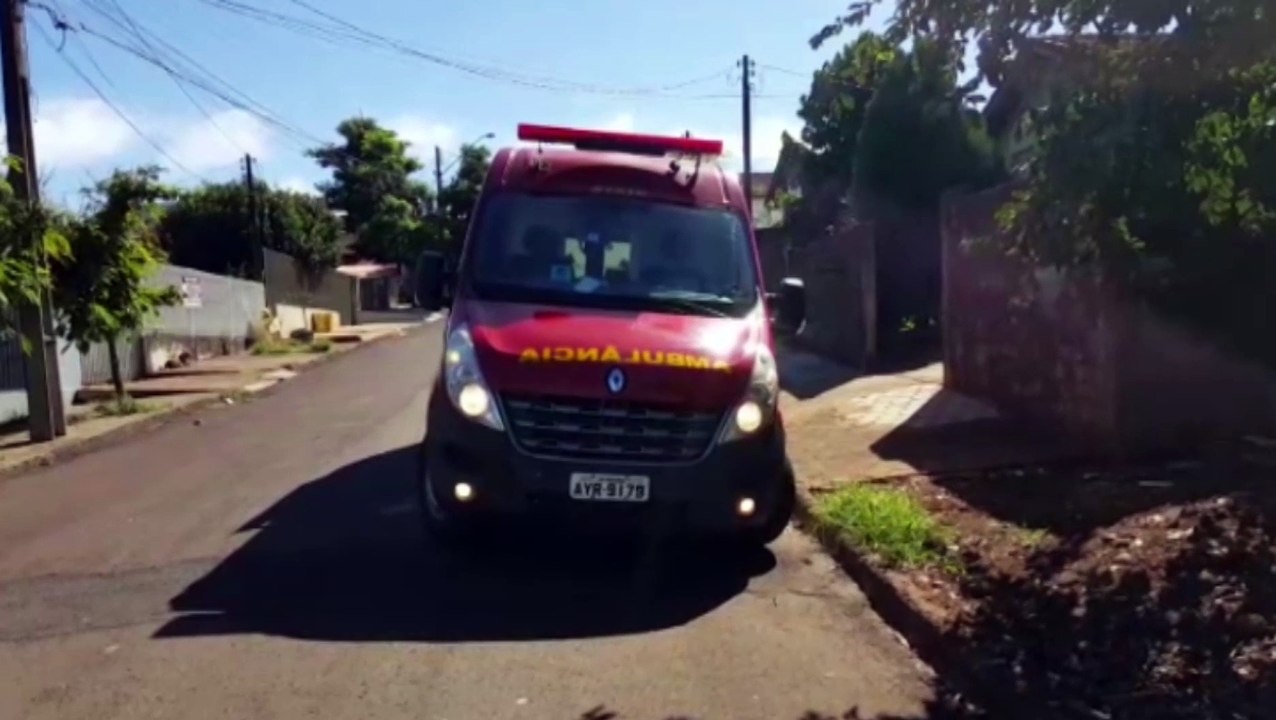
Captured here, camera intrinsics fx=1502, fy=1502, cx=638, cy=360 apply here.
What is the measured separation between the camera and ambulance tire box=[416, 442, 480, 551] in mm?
7754

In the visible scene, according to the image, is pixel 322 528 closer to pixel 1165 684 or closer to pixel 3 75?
pixel 1165 684

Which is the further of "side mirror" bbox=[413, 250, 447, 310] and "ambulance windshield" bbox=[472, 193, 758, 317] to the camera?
"side mirror" bbox=[413, 250, 447, 310]

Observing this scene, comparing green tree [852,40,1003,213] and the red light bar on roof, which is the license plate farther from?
green tree [852,40,1003,213]

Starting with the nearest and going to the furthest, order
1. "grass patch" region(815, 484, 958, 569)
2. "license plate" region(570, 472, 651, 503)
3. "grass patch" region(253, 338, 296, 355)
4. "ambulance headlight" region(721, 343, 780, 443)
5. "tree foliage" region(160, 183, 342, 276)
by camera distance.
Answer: "license plate" region(570, 472, 651, 503), "ambulance headlight" region(721, 343, 780, 443), "grass patch" region(815, 484, 958, 569), "grass patch" region(253, 338, 296, 355), "tree foliage" region(160, 183, 342, 276)

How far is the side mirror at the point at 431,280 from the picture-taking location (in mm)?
9312

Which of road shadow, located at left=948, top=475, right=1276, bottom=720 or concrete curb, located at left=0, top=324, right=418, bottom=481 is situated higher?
road shadow, located at left=948, top=475, right=1276, bottom=720

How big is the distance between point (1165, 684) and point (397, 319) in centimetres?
5234

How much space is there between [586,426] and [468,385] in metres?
0.64

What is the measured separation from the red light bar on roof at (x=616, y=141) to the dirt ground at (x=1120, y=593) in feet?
8.77

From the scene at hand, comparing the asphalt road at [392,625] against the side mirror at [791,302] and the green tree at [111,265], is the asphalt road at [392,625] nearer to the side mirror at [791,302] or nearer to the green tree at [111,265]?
the side mirror at [791,302]

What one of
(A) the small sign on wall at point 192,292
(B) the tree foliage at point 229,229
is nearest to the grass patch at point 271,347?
(A) the small sign on wall at point 192,292

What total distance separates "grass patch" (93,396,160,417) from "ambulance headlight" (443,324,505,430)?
13381mm

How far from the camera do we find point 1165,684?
5.53 metres

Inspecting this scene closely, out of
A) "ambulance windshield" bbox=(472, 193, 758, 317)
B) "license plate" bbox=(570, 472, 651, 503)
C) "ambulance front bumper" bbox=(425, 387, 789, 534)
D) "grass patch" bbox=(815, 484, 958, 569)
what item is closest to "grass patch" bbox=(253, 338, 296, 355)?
"ambulance windshield" bbox=(472, 193, 758, 317)
